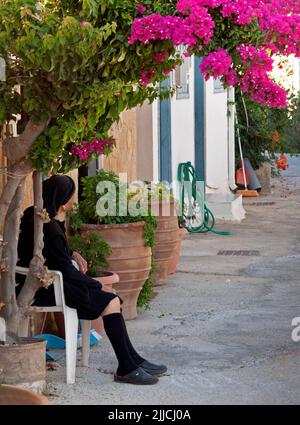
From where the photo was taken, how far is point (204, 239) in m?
11.8

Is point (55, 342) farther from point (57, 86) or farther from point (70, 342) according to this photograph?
point (57, 86)

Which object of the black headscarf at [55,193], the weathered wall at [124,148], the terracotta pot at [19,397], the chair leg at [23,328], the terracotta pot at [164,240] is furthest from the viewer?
the weathered wall at [124,148]

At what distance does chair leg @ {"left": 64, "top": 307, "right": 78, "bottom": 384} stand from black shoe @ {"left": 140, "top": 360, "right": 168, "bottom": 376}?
41 cm

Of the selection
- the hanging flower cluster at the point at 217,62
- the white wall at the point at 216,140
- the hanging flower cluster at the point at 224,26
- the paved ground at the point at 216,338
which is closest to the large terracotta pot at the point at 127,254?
the paved ground at the point at 216,338

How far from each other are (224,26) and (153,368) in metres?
2.26

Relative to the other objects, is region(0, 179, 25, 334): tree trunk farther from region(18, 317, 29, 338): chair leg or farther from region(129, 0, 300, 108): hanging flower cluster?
region(129, 0, 300, 108): hanging flower cluster

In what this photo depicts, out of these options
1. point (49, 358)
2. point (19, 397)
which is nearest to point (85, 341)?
point (49, 358)

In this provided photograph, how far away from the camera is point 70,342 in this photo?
18.2ft

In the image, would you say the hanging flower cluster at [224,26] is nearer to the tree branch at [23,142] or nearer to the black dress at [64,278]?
the tree branch at [23,142]

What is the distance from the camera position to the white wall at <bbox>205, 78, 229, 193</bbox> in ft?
47.9

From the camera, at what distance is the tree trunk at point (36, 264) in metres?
5.34

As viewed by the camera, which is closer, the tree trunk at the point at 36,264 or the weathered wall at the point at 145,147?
Result: the tree trunk at the point at 36,264

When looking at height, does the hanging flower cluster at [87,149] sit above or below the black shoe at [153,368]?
above
